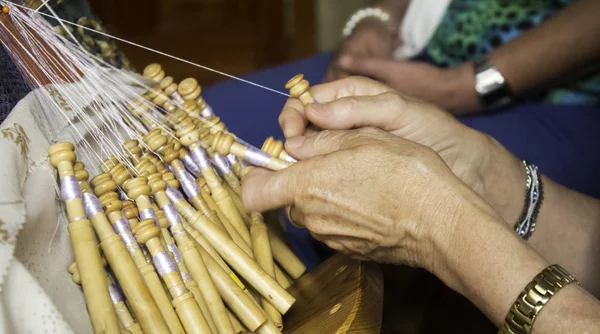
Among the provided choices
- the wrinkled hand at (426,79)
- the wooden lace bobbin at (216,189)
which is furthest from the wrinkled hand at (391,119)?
the wrinkled hand at (426,79)

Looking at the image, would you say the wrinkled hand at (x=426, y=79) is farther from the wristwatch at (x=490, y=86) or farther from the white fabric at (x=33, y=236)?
the white fabric at (x=33, y=236)

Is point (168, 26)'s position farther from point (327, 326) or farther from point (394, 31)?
point (327, 326)

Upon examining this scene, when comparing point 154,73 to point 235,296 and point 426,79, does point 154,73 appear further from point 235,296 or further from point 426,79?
point 426,79

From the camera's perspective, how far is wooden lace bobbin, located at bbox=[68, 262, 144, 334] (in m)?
0.66

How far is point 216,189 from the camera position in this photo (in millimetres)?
807

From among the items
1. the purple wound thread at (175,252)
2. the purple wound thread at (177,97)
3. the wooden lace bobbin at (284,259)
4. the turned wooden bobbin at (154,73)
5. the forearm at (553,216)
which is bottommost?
the forearm at (553,216)

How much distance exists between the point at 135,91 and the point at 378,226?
0.40 meters

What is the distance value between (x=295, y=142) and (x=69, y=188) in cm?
29

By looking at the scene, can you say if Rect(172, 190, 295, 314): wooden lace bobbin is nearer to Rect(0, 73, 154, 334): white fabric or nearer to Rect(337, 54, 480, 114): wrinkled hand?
Rect(0, 73, 154, 334): white fabric

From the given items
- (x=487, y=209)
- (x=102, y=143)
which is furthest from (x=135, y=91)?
(x=487, y=209)

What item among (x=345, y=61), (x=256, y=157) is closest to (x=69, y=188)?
(x=256, y=157)

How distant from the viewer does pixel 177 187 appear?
2.54 ft

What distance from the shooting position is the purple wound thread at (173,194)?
751mm

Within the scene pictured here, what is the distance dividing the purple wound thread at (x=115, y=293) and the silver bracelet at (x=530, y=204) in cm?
61
